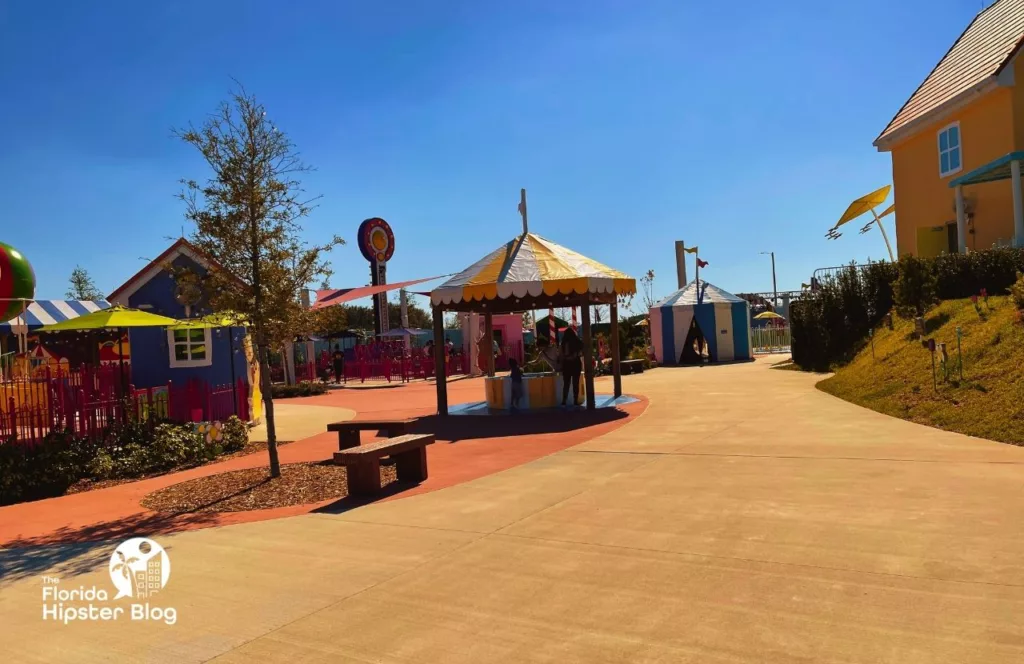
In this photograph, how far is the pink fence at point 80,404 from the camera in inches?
402

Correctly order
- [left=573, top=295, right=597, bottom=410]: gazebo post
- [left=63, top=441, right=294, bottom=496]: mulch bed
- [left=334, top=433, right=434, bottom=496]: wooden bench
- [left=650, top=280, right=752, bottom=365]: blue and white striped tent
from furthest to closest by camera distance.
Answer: [left=650, top=280, right=752, bottom=365]: blue and white striped tent
[left=573, top=295, right=597, bottom=410]: gazebo post
[left=63, top=441, right=294, bottom=496]: mulch bed
[left=334, top=433, right=434, bottom=496]: wooden bench

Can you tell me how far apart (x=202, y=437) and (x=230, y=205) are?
4.96 meters

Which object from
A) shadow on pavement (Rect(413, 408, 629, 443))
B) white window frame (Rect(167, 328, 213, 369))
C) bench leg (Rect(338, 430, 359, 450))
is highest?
white window frame (Rect(167, 328, 213, 369))

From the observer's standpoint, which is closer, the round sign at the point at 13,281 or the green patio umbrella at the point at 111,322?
the green patio umbrella at the point at 111,322

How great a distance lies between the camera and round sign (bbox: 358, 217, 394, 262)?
130ft

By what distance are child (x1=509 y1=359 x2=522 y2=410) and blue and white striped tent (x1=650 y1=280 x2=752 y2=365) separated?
15.5 m

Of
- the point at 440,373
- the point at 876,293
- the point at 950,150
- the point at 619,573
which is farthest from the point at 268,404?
the point at 950,150

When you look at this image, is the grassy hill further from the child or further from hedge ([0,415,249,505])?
hedge ([0,415,249,505])

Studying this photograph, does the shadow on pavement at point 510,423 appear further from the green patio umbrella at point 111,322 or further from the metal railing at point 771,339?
the metal railing at point 771,339

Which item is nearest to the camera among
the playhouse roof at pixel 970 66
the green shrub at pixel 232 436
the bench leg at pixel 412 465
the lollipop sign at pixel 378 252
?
the bench leg at pixel 412 465

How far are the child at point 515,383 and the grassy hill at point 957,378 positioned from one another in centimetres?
662

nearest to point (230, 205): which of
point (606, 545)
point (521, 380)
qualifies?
point (606, 545)

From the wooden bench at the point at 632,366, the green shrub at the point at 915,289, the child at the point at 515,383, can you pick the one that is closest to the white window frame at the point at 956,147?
the green shrub at the point at 915,289

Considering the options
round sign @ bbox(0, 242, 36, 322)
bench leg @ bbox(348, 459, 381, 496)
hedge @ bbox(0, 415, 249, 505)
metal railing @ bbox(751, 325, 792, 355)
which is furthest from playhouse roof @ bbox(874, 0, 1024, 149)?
round sign @ bbox(0, 242, 36, 322)
